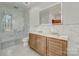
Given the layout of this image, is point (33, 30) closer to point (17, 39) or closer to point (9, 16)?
point (17, 39)

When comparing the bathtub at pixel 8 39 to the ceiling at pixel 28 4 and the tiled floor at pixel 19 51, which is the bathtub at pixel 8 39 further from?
the ceiling at pixel 28 4

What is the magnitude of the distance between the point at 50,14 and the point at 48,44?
1.30ft

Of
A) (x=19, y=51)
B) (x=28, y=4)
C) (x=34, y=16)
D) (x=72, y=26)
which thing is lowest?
(x=19, y=51)

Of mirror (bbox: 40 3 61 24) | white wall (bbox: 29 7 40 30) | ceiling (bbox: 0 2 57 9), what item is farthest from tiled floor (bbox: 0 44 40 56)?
ceiling (bbox: 0 2 57 9)

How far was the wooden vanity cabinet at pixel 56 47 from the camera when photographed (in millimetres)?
1529

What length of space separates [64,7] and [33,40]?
1.96ft

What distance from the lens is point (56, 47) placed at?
1.58 meters

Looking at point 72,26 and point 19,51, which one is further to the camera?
point 19,51

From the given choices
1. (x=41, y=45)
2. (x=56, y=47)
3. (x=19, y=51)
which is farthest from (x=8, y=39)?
(x=56, y=47)

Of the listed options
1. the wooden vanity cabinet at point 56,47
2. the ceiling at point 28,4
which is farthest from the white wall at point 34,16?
the wooden vanity cabinet at point 56,47

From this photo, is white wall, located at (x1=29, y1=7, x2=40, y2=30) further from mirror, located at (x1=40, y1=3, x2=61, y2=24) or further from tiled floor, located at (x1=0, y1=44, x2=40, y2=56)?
tiled floor, located at (x1=0, y1=44, x2=40, y2=56)

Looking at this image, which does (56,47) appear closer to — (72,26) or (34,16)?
(72,26)

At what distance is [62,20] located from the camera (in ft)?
5.18

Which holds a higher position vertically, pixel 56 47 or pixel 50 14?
pixel 50 14
